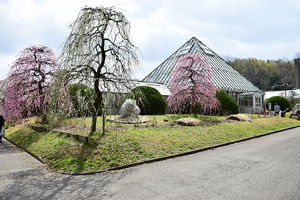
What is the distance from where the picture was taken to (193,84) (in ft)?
52.5

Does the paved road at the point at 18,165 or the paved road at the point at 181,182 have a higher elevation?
the paved road at the point at 181,182

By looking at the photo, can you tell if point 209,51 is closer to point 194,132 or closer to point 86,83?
point 194,132

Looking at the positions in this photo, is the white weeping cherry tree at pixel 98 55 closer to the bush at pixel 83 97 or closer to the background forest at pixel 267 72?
the bush at pixel 83 97

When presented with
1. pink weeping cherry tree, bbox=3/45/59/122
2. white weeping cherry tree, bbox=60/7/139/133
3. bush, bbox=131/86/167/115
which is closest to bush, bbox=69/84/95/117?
white weeping cherry tree, bbox=60/7/139/133

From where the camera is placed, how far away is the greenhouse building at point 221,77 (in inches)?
1080

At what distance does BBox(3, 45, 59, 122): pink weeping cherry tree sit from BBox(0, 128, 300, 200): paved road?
7.56m

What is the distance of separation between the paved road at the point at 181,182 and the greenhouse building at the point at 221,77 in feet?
66.5

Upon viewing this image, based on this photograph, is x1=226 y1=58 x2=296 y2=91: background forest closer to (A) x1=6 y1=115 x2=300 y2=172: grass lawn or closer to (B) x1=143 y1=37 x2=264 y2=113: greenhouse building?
(B) x1=143 y1=37 x2=264 y2=113: greenhouse building

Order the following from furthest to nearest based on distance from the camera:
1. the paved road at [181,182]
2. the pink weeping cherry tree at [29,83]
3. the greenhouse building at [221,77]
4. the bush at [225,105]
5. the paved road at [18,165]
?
1. the greenhouse building at [221,77]
2. the bush at [225,105]
3. the pink weeping cherry tree at [29,83]
4. the paved road at [18,165]
5. the paved road at [181,182]

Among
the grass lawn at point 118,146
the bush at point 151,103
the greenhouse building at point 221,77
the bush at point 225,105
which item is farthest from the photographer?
the greenhouse building at point 221,77

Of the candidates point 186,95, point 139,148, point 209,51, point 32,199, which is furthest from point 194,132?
point 209,51

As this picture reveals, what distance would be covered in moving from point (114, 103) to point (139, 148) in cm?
204

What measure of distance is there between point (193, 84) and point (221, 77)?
42.7 ft

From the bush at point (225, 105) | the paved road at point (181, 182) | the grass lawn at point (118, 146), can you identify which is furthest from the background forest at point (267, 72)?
the paved road at point (181, 182)
